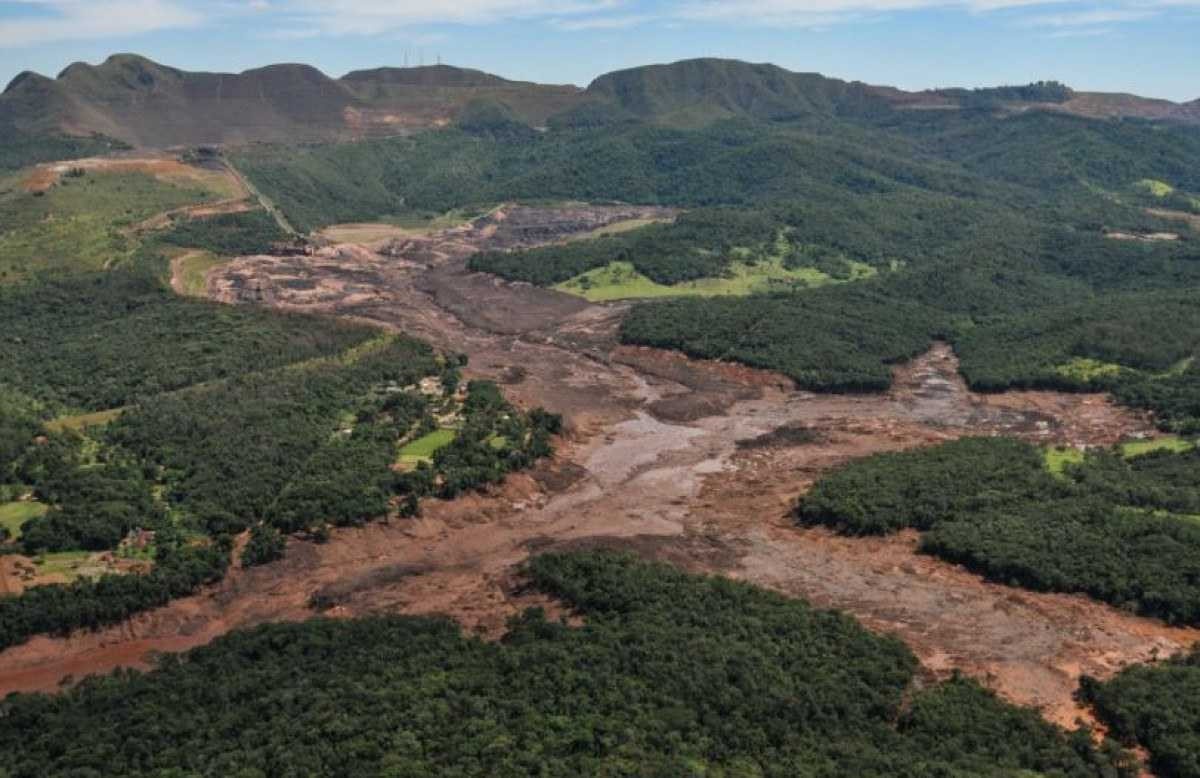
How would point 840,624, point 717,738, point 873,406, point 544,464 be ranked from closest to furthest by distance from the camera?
1. point 717,738
2. point 840,624
3. point 544,464
4. point 873,406

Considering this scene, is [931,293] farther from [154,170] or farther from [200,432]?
[154,170]

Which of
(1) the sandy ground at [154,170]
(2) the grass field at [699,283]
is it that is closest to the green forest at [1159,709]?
(2) the grass field at [699,283]


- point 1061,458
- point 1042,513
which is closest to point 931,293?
point 1061,458

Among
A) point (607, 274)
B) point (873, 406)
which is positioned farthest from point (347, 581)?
point (607, 274)

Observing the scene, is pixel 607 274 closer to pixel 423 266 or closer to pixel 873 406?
pixel 423 266

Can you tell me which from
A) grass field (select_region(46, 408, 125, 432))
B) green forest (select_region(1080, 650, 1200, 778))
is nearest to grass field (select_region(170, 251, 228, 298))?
grass field (select_region(46, 408, 125, 432))

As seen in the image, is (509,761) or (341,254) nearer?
(509,761)
